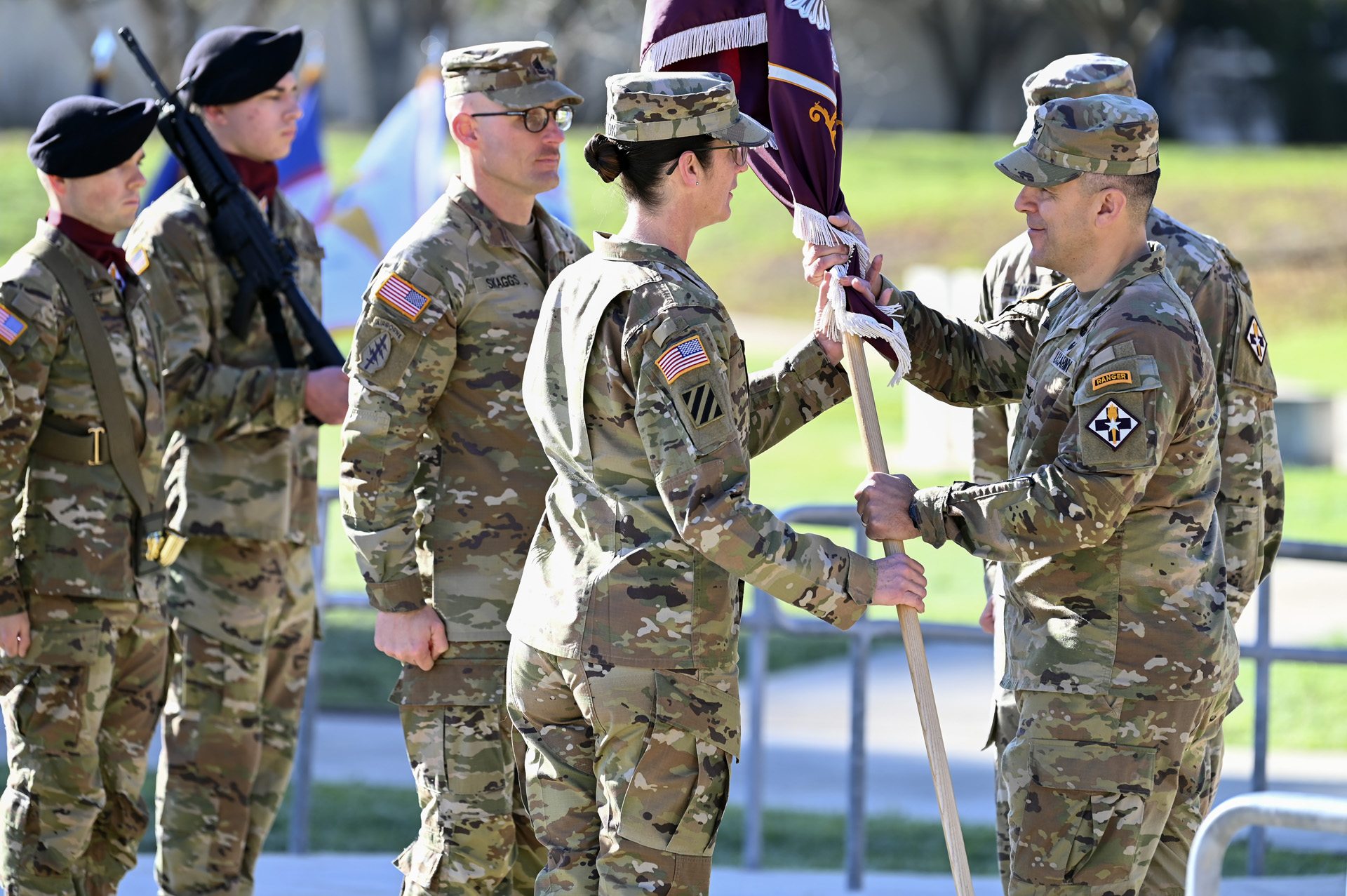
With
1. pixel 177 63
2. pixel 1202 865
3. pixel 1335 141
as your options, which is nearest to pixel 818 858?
pixel 1202 865

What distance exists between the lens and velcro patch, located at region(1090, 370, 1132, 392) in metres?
3.71

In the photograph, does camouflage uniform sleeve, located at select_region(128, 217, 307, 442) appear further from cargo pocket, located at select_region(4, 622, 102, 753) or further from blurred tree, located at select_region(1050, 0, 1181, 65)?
blurred tree, located at select_region(1050, 0, 1181, 65)

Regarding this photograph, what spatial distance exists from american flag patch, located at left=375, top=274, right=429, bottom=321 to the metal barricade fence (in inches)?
63.4

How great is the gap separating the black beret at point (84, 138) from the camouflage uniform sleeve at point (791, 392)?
6.67ft

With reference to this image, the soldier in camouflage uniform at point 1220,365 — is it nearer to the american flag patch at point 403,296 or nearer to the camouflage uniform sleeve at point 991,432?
the camouflage uniform sleeve at point 991,432

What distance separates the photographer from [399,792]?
753 cm

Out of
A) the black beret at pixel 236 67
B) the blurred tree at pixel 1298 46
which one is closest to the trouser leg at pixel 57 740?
the black beret at pixel 236 67

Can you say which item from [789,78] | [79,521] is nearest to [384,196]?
[79,521]

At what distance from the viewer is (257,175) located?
18.6 ft

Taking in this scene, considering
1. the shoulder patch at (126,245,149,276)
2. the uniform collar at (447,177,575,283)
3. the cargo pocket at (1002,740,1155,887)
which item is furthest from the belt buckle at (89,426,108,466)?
the cargo pocket at (1002,740,1155,887)

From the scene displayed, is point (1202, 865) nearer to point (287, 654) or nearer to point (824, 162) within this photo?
point (824, 162)

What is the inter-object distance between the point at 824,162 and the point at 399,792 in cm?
429

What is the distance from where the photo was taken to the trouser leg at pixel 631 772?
11.8ft

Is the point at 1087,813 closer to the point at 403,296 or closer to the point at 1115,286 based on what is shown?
the point at 1115,286
